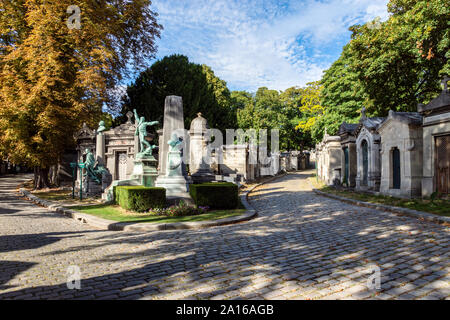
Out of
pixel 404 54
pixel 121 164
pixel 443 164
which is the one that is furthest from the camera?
pixel 121 164

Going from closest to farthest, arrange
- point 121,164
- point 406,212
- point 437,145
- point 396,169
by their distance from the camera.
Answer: point 406,212
point 437,145
point 396,169
point 121,164

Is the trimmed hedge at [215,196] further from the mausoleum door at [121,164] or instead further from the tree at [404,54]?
the tree at [404,54]

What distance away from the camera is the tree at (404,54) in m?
12.0

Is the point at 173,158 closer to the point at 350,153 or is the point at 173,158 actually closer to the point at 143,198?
the point at 143,198

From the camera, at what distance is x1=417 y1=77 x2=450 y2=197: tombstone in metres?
10.3

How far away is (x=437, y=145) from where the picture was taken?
10719 millimetres

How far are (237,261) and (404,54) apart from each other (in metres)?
15.1

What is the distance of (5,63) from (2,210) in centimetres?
1127

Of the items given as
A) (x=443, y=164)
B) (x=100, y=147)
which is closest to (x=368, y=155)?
(x=443, y=164)

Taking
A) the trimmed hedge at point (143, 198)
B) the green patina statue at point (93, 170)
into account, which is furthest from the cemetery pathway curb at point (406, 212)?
the green patina statue at point (93, 170)

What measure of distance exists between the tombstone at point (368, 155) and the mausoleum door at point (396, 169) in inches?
54.5

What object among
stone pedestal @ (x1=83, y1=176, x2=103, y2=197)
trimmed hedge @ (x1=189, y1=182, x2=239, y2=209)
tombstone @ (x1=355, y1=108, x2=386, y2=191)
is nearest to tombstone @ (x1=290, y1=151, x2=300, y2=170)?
tombstone @ (x1=355, y1=108, x2=386, y2=191)
